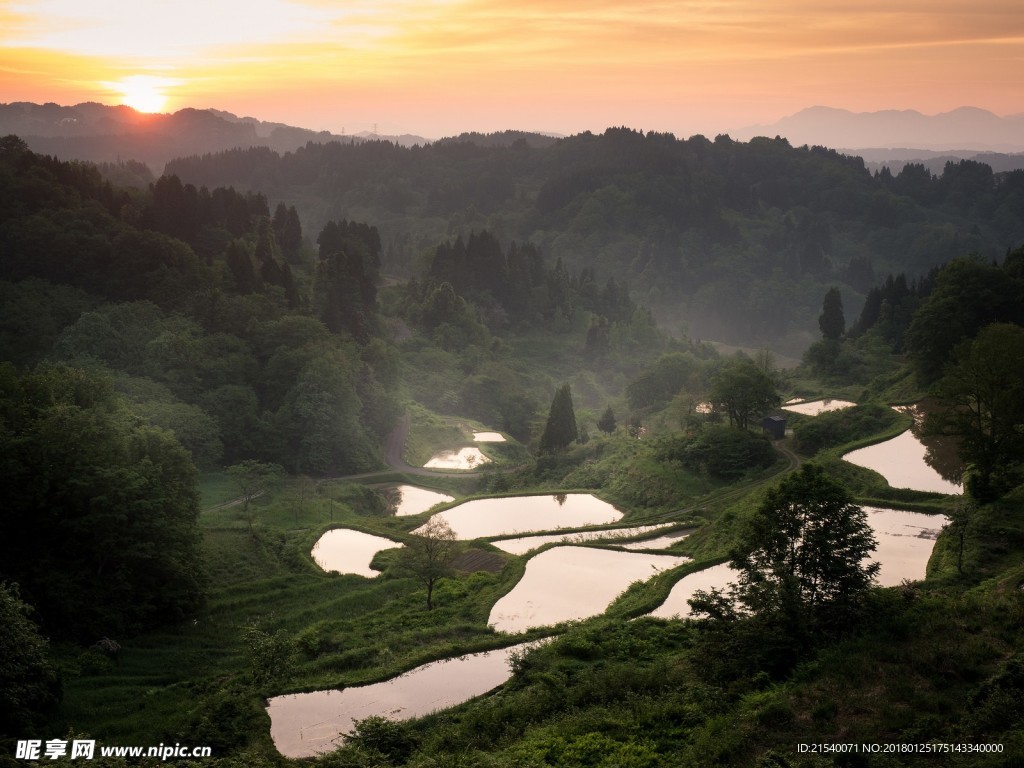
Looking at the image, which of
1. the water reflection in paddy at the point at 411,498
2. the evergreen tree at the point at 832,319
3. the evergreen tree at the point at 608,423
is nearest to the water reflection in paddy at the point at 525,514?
the water reflection in paddy at the point at 411,498

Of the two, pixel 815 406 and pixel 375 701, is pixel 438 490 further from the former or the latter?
pixel 375 701

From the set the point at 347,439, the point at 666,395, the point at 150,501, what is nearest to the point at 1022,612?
the point at 150,501

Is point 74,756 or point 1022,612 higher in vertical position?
point 1022,612

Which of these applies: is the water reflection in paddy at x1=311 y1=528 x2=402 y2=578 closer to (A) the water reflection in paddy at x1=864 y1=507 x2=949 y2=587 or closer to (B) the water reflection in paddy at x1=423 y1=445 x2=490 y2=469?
(A) the water reflection in paddy at x1=864 y1=507 x2=949 y2=587

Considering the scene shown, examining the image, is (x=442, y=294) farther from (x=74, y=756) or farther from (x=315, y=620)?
(x=74, y=756)

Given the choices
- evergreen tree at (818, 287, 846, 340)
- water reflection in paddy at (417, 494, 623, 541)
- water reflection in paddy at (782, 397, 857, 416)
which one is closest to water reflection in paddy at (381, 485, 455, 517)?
water reflection in paddy at (417, 494, 623, 541)

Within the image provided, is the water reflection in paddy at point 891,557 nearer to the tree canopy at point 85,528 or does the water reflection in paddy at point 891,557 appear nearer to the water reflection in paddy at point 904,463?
the water reflection in paddy at point 904,463
